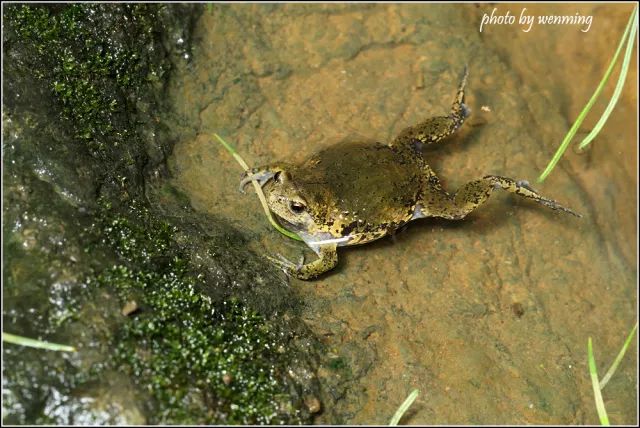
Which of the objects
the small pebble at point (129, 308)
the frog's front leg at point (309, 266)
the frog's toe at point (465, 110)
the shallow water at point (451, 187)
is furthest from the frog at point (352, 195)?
the small pebble at point (129, 308)

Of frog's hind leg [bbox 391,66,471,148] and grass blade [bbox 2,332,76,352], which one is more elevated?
frog's hind leg [bbox 391,66,471,148]

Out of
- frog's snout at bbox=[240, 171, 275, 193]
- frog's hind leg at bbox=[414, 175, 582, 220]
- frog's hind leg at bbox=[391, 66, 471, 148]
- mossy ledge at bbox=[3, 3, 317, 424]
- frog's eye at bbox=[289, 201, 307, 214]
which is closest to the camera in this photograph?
mossy ledge at bbox=[3, 3, 317, 424]

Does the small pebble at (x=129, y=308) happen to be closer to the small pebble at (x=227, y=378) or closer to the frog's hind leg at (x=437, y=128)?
the small pebble at (x=227, y=378)

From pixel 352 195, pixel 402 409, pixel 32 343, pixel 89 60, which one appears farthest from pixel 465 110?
pixel 32 343

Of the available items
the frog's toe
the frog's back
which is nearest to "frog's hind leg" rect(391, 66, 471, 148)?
the frog's toe

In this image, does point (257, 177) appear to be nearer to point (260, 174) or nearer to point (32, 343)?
point (260, 174)

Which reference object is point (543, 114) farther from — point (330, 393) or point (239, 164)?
point (330, 393)

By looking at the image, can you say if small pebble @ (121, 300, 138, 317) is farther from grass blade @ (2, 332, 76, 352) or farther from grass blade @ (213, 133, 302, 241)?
grass blade @ (213, 133, 302, 241)

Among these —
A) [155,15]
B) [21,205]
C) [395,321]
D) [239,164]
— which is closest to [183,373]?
A: [21,205]
